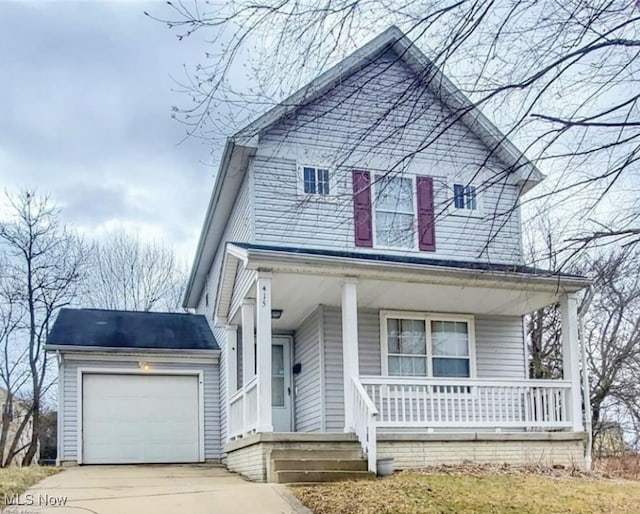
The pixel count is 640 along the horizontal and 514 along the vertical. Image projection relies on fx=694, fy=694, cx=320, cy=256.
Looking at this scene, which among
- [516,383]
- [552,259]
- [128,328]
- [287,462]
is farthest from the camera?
[128,328]

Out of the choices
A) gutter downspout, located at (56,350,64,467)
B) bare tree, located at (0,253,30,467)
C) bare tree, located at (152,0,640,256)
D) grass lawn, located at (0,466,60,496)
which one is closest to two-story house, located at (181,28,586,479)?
grass lawn, located at (0,466,60,496)

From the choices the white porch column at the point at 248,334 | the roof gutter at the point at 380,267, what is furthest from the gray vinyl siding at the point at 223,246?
the roof gutter at the point at 380,267

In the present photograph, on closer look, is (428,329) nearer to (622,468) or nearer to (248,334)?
(248,334)

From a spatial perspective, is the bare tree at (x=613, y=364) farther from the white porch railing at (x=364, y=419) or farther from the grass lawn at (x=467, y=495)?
the white porch railing at (x=364, y=419)

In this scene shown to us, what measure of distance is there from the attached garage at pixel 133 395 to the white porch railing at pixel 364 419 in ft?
20.4

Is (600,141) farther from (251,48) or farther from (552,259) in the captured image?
(251,48)

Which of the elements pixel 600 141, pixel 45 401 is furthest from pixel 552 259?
pixel 45 401

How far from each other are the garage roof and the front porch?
254 centimetres

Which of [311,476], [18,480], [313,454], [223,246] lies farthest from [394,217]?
[18,480]

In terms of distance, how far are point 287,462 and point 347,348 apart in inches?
76.6

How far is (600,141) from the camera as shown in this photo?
17.0ft

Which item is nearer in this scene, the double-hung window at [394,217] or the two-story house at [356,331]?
the two-story house at [356,331]

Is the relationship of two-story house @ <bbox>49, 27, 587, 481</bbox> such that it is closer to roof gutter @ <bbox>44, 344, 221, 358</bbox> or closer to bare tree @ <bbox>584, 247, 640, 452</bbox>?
roof gutter @ <bbox>44, 344, 221, 358</bbox>

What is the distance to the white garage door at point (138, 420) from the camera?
14148mm
